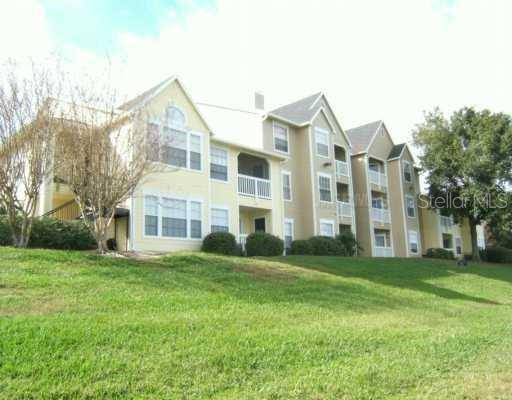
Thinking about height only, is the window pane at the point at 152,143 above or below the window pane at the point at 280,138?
below

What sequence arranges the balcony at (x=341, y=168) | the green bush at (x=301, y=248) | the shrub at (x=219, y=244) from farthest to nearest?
the balcony at (x=341, y=168)
the green bush at (x=301, y=248)
the shrub at (x=219, y=244)

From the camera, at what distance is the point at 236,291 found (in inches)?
468

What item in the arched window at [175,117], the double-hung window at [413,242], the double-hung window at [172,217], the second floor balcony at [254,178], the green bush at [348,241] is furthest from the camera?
the double-hung window at [413,242]

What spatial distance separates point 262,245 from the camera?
21250 mm

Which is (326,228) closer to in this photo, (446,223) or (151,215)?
(151,215)

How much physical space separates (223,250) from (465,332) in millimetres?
11386

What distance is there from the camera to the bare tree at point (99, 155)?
14.4m

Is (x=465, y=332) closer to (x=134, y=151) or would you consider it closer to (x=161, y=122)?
(x=134, y=151)

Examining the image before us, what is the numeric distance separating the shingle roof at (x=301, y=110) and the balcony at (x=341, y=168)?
363 centimetres

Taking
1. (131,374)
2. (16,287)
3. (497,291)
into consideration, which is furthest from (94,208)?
(497,291)

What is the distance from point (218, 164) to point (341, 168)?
10.9 meters

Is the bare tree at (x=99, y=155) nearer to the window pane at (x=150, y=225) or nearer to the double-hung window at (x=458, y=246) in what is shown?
the window pane at (x=150, y=225)

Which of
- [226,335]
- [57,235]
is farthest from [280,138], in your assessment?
[226,335]

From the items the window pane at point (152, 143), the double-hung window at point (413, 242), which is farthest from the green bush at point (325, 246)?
the window pane at point (152, 143)
